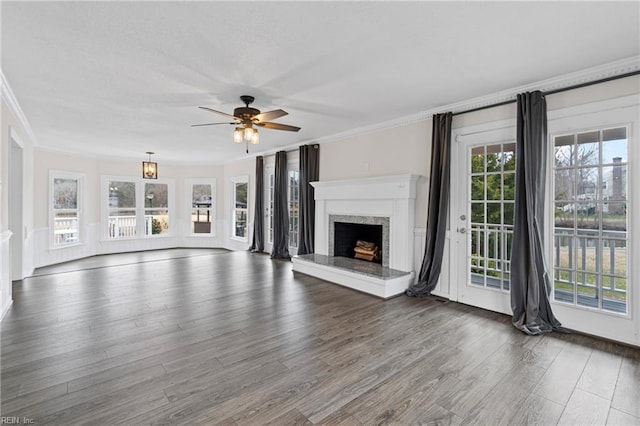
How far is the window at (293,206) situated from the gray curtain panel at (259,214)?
986mm

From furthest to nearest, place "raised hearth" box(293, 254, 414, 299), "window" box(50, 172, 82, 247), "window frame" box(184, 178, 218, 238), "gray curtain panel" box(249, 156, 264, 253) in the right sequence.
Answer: "window frame" box(184, 178, 218, 238) → "gray curtain panel" box(249, 156, 264, 253) → "window" box(50, 172, 82, 247) → "raised hearth" box(293, 254, 414, 299)

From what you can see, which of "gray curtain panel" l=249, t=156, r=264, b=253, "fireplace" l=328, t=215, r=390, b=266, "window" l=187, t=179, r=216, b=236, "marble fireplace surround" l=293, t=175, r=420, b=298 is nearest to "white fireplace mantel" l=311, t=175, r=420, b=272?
"marble fireplace surround" l=293, t=175, r=420, b=298

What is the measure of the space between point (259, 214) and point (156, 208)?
346 centimetres

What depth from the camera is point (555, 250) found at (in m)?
3.35

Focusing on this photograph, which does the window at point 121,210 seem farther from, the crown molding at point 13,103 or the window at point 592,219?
the window at point 592,219

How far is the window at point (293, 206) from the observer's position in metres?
7.02

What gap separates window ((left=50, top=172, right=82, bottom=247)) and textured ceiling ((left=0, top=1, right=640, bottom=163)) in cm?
322

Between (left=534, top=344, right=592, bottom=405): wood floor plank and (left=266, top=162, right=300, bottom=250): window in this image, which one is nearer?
(left=534, top=344, right=592, bottom=405): wood floor plank

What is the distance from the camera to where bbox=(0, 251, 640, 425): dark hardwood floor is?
194 centimetres

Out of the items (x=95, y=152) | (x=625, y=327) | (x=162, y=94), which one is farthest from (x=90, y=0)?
(x=95, y=152)

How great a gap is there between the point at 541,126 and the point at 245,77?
318cm

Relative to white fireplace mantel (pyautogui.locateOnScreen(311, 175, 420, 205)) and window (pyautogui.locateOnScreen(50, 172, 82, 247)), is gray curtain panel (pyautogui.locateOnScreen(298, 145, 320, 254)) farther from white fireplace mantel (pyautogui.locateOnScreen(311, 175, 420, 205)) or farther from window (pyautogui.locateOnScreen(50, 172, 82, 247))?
window (pyautogui.locateOnScreen(50, 172, 82, 247))

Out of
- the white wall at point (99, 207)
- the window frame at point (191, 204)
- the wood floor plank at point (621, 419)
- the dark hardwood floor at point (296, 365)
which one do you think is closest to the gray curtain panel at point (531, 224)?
the dark hardwood floor at point (296, 365)

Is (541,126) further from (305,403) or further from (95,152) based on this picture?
(95,152)
